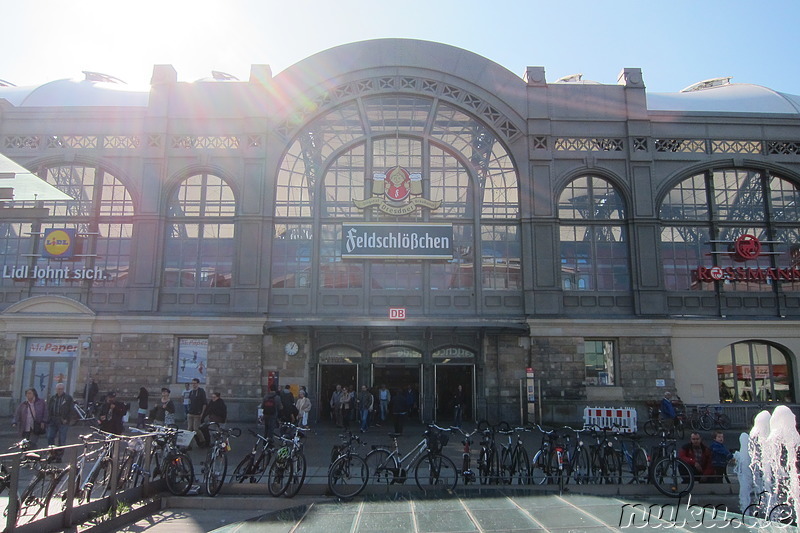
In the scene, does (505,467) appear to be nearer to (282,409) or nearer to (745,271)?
(282,409)

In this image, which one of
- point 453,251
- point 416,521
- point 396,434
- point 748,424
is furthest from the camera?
point 453,251

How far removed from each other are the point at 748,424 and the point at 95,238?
29.9 metres

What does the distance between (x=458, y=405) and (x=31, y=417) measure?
1467 cm

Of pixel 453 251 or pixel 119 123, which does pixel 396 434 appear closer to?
pixel 453 251

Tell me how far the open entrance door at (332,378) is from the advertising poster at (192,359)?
16.7 ft

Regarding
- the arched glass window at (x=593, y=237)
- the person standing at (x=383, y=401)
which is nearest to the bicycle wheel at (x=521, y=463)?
the person standing at (x=383, y=401)

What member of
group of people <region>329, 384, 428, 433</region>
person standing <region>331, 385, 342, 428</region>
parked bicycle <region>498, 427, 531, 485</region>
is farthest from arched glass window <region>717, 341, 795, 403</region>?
person standing <region>331, 385, 342, 428</region>

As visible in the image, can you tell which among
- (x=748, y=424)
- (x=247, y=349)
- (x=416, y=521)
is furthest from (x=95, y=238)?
(x=748, y=424)

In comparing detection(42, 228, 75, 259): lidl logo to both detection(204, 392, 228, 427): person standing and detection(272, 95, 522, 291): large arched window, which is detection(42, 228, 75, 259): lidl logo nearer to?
detection(272, 95, 522, 291): large arched window

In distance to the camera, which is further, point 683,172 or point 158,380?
point 683,172

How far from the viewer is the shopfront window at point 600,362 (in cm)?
2559

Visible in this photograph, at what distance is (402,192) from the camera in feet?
87.6

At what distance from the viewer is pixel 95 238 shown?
Answer: 1045 inches

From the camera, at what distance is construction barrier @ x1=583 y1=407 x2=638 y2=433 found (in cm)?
2294
